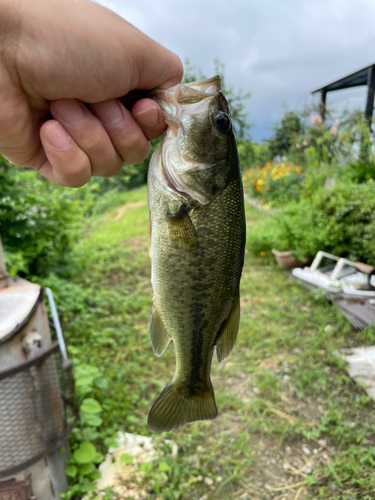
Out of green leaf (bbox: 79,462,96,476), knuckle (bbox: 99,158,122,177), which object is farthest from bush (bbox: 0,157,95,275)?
knuckle (bbox: 99,158,122,177)

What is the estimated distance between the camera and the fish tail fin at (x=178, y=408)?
139 centimetres

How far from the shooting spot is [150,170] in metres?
1.32

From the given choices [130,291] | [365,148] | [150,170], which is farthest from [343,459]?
[365,148]

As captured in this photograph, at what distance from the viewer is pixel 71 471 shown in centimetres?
254

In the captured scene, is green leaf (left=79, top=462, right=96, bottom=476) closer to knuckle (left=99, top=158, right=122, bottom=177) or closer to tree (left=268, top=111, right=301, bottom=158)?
knuckle (left=99, top=158, right=122, bottom=177)

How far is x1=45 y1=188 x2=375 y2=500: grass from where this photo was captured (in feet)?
8.96

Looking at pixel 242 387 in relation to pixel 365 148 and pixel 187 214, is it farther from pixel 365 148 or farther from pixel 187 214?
pixel 365 148

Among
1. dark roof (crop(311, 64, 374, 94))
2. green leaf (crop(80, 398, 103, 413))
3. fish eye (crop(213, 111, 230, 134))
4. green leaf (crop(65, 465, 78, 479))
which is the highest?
dark roof (crop(311, 64, 374, 94))

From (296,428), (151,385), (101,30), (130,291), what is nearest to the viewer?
(101,30)

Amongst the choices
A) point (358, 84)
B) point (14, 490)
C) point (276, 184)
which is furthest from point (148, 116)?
point (358, 84)

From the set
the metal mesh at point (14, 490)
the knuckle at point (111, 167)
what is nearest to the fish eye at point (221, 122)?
the knuckle at point (111, 167)

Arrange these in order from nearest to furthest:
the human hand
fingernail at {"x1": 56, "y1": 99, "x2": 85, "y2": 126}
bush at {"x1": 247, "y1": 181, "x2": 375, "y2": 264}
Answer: the human hand, fingernail at {"x1": 56, "y1": 99, "x2": 85, "y2": 126}, bush at {"x1": 247, "y1": 181, "x2": 375, "y2": 264}

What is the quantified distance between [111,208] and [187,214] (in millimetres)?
15346

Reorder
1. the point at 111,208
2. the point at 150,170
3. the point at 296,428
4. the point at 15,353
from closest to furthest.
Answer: the point at 150,170 < the point at 15,353 < the point at 296,428 < the point at 111,208
